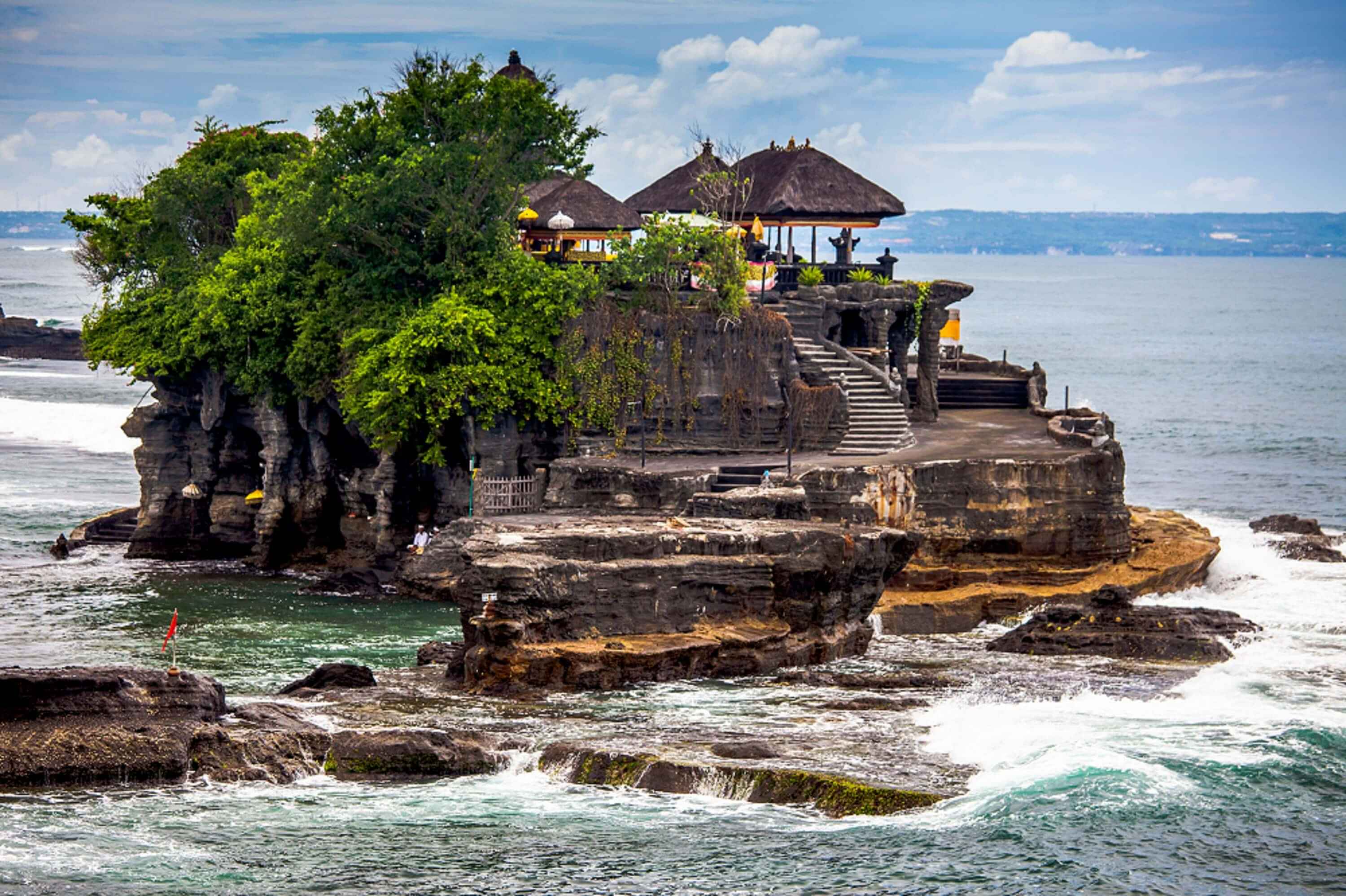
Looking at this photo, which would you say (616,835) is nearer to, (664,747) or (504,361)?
(664,747)

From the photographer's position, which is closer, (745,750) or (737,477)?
(745,750)

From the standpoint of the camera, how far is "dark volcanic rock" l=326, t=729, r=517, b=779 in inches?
1303

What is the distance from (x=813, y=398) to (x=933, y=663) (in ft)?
36.5

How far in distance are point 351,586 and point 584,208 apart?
13.2 metres

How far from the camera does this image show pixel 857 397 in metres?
52.3

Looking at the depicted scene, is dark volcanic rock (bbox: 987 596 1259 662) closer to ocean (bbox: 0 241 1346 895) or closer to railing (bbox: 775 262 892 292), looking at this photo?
ocean (bbox: 0 241 1346 895)

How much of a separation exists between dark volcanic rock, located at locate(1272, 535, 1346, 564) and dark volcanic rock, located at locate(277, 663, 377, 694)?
2921 centimetres

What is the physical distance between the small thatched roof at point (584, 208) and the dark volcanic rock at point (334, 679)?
2052 centimetres

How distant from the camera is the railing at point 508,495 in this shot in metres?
50.3

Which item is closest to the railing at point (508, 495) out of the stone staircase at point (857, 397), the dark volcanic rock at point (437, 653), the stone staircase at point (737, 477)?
the stone staircase at point (737, 477)

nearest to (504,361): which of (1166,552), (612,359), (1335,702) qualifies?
(612,359)

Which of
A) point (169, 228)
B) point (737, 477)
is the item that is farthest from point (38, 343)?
point (737, 477)

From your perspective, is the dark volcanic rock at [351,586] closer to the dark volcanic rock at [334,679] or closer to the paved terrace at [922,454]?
the paved terrace at [922,454]

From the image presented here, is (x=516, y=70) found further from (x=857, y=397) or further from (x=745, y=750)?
(x=745, y=750)
